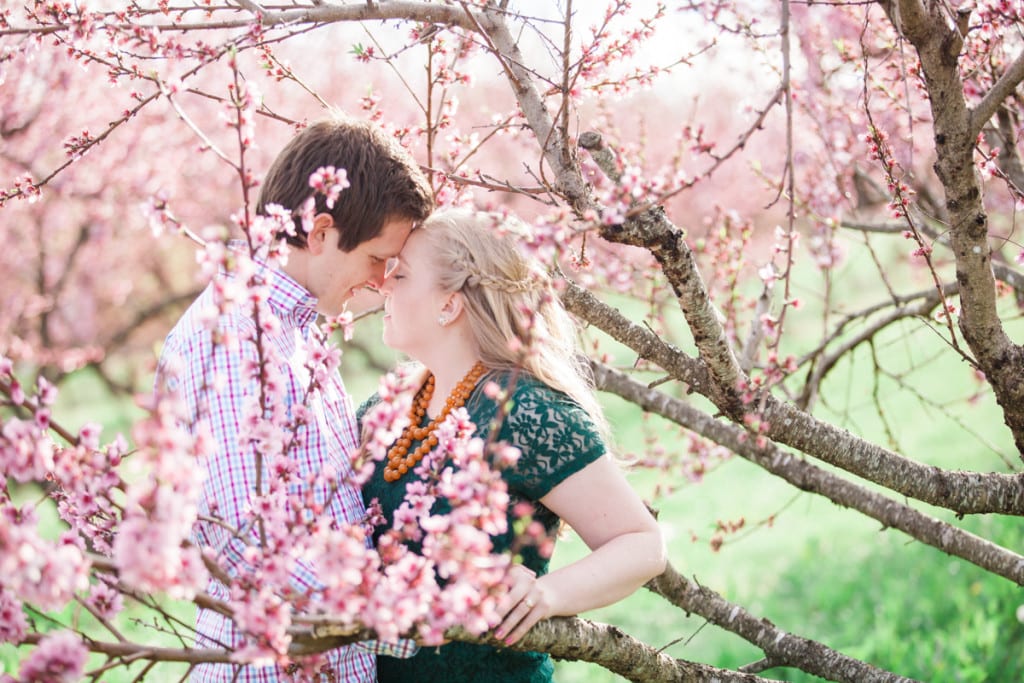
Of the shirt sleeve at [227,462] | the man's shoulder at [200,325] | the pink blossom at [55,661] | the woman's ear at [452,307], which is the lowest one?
the pink blossom at [55,661]

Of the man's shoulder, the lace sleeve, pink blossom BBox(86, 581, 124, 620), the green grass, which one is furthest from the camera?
the green grass

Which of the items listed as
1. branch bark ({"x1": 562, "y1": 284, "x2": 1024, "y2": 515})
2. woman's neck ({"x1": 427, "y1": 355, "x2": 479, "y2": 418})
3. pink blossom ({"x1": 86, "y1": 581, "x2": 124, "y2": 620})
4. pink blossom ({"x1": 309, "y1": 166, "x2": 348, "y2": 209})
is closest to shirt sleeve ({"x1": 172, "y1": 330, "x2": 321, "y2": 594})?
pink blossom ({"x1": 86, "y1": 581, "x2": 124, "y2": 620})

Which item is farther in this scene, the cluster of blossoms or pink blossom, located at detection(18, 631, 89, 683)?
pink blossom, located at detection(18, 631, 89, 683)

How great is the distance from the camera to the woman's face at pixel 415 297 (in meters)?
2.29

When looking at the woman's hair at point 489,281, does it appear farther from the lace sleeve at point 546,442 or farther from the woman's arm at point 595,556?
the woman's arm at point 595,556

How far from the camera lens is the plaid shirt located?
1701 millimetres

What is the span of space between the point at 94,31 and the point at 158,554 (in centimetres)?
142

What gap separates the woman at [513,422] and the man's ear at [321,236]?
25cm

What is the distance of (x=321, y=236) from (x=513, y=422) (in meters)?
0.62

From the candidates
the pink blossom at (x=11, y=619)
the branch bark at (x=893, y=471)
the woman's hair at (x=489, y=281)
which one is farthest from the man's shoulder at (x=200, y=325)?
the branch bark at (x=893, y=471)

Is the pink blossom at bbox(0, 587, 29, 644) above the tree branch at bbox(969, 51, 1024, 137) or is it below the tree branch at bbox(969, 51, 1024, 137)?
below

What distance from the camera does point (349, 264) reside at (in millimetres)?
2182

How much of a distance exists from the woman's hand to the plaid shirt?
0.19 meters

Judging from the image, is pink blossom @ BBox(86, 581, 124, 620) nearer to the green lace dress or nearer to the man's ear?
the green lace dress
